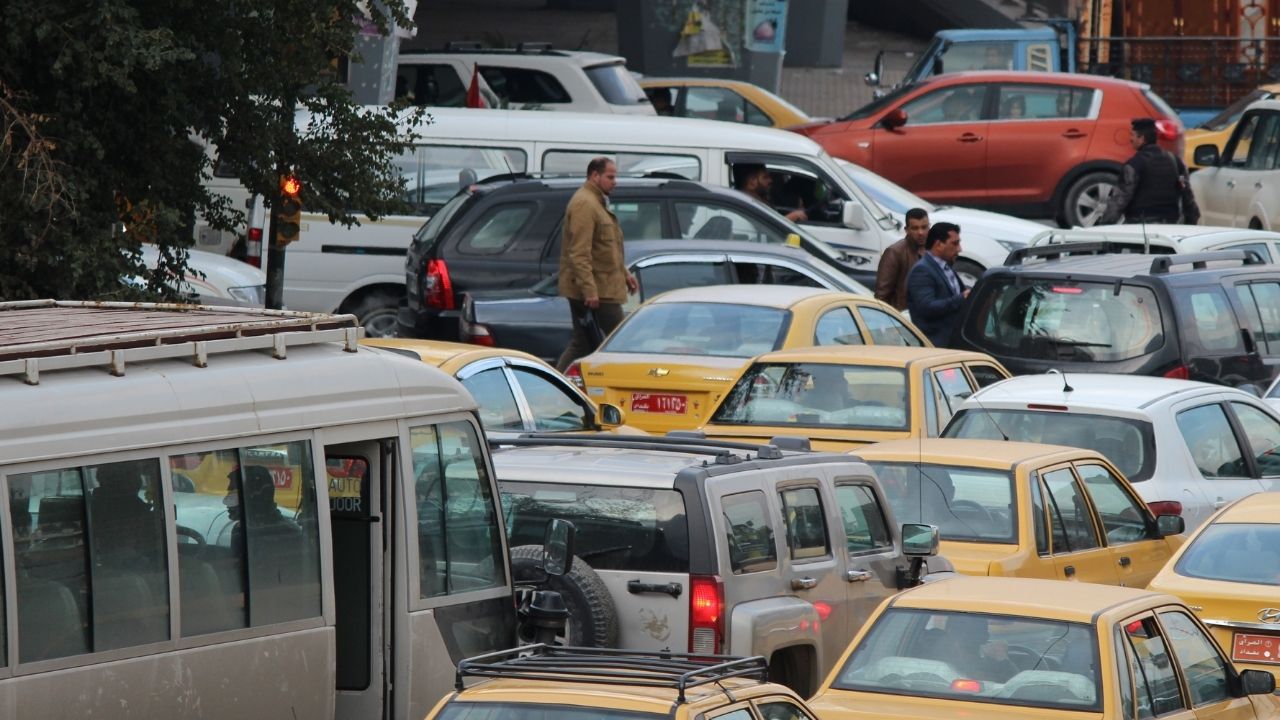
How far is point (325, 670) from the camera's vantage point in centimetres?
720

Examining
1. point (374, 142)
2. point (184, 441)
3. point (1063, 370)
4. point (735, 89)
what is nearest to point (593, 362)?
point (374, 142)

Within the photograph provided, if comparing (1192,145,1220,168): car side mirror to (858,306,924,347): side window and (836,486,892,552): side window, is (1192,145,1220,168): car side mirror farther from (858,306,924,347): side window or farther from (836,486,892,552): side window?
(836,486,892,552): side window

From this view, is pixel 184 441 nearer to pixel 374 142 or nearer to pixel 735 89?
pixel 374 142

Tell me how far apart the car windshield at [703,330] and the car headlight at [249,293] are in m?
4.27

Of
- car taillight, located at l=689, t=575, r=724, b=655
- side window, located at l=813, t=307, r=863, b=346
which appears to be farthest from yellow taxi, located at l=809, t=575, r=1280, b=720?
side window, located at l=813, t=307, r=863, b=346

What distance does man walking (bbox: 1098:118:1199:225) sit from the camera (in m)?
22.1

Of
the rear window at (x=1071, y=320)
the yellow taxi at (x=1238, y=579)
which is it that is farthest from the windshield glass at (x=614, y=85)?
the yellow taxi at (x=1238, y=579)

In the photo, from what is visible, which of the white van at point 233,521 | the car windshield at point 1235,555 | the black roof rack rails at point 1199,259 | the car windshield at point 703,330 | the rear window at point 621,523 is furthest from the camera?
the black roof rack rails at point 1199,259

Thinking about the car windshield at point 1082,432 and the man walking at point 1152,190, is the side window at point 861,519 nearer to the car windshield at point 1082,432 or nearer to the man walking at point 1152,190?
the car windshield at point 1082,432

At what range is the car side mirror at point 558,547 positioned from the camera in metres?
7.63

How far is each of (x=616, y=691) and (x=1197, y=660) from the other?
9.57ft

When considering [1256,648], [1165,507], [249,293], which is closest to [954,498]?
[1165,507]

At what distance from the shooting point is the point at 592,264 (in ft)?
53.0

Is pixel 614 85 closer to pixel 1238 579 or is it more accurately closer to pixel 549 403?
pixel 549 403
